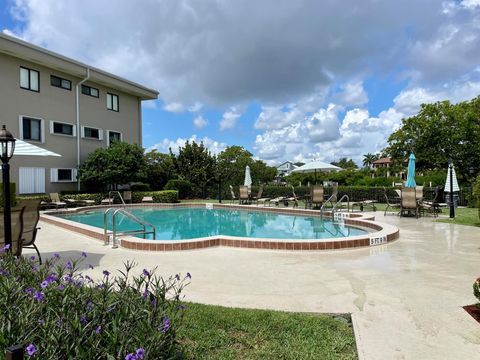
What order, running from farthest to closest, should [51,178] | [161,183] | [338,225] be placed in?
[161,183] < [51,178] < [338,225]

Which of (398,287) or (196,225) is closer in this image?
(398,287)

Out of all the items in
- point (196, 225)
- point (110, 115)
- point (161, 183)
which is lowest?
point (196, 225)

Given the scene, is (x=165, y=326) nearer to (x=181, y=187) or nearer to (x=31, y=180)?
(x=31, y=180)

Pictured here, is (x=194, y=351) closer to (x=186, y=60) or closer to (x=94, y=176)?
(x=186, y=60)

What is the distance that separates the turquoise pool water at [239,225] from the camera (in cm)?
1055

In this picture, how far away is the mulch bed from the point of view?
3.50 meters

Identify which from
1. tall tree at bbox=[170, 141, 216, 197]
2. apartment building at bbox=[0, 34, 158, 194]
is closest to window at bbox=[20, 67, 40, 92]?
apartment building at bbox=[0, 34, 158, 194]

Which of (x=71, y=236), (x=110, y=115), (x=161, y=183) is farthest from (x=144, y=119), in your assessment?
(x=71, y=236)

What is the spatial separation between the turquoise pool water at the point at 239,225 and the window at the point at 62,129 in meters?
6.32

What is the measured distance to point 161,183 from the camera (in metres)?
26.2

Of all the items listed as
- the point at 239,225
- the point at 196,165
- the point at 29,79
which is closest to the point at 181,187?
the point at 196,165

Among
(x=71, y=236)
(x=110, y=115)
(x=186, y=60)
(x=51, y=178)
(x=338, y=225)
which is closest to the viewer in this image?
(x=71, y=236)

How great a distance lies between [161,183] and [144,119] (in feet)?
18.7

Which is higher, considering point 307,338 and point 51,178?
point 51,178
